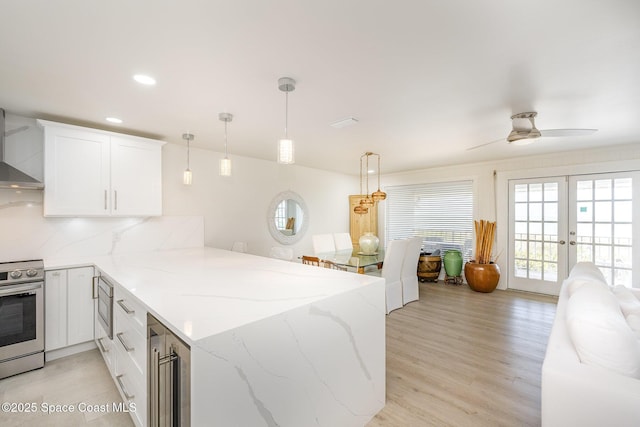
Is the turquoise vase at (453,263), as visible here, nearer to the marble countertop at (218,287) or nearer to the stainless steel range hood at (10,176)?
the marble countertop at (218,287)

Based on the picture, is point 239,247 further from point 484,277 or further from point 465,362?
point 484,277

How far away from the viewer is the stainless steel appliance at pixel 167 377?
3.58 ft

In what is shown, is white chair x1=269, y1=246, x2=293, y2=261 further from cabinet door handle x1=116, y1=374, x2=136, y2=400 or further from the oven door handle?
the oven door handle

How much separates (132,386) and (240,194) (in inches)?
129

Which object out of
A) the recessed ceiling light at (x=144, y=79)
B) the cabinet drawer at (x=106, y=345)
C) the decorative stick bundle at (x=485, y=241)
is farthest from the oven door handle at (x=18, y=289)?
the decorative stick bundle at (x=485, y=241)

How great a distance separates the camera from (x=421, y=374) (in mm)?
2396

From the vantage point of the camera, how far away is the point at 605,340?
1.25m

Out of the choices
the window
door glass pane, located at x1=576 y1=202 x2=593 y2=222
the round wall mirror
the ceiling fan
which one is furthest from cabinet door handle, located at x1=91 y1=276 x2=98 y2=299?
door glass pane, located at x1=576 y1=202 x2=593 y2=222

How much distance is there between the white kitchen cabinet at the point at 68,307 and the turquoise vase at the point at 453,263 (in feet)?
18.1

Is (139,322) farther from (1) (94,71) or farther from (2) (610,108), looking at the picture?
(2) (610,108)

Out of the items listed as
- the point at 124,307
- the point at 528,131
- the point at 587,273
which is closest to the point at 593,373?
the point at 587,273

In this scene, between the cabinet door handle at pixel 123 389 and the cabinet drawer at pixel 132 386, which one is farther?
the cabinet door handle at pixel 123 389

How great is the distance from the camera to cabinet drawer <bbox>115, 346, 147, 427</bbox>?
1.53m

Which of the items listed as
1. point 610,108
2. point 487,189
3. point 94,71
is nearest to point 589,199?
point 487,189
